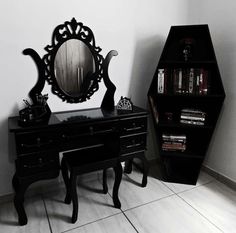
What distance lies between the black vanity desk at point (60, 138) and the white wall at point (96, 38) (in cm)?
22

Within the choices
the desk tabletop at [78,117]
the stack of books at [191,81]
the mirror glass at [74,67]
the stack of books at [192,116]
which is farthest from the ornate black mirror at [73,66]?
the stack of books at [192,116]

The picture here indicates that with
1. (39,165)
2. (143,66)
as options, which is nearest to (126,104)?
(143,66)

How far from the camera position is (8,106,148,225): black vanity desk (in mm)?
1613

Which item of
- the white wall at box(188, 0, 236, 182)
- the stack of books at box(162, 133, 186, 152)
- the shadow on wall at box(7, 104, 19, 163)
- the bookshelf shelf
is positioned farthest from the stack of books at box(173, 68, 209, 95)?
the shadow on wall at box(7, 104, 19, 163)

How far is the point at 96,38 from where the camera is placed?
2080 mm

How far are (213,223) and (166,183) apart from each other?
0.65m

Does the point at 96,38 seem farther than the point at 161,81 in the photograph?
No

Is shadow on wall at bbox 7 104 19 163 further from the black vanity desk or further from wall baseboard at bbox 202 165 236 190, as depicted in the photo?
wall baseboard at bbox 202 165 236 190

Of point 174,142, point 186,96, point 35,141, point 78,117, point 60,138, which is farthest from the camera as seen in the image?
point 174,142

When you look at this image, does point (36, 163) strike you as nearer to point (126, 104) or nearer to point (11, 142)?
point (11, 142)

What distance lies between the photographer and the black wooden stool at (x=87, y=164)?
171 cm

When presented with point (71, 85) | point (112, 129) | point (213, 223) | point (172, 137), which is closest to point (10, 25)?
point (71, 85)

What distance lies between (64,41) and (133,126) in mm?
986

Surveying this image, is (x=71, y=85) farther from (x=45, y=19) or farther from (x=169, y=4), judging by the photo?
(x=169, y=4)
